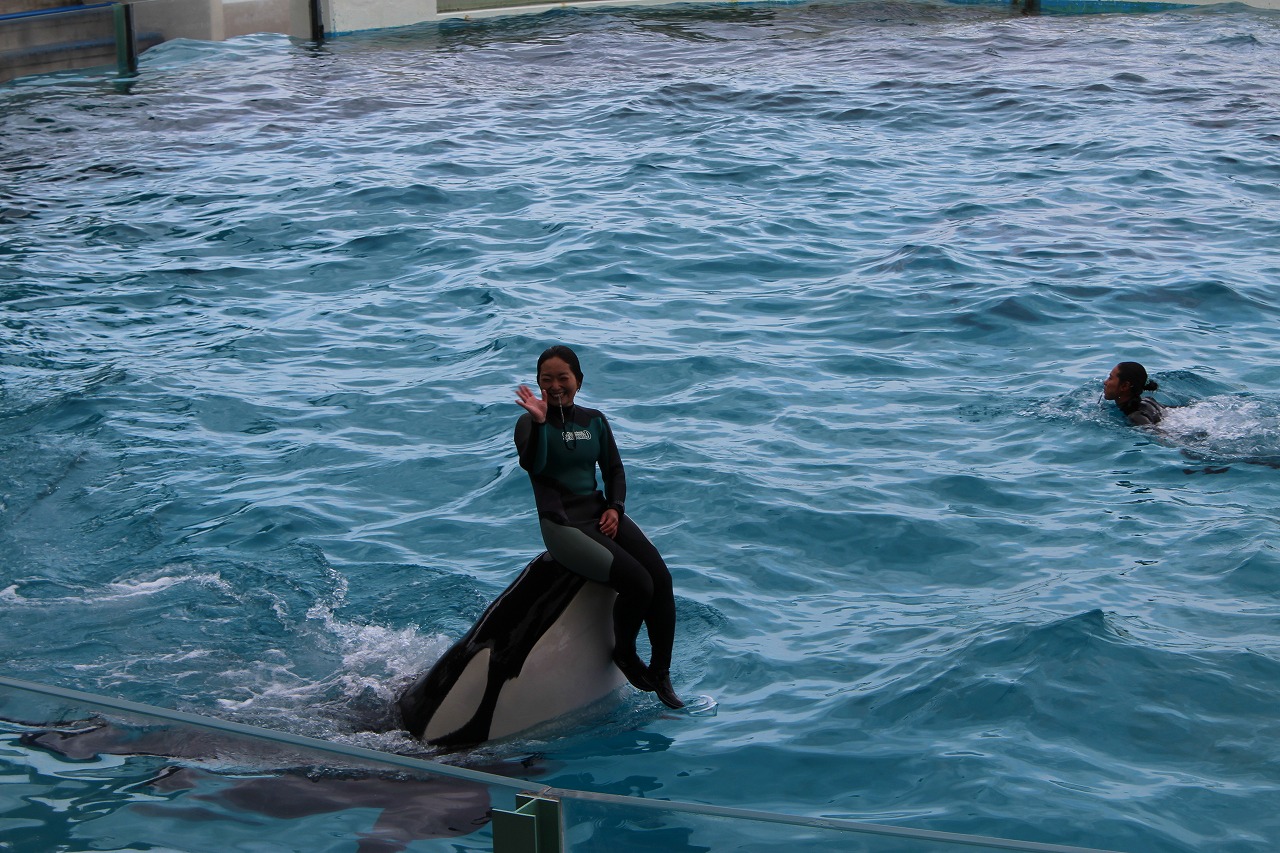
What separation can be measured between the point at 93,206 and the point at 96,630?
30.7 ft

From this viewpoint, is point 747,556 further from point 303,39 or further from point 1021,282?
point 303,39

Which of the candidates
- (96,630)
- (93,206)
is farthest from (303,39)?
(96,630)

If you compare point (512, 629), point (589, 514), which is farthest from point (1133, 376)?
point (512, 629)

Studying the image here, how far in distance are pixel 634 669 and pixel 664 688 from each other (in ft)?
0.68

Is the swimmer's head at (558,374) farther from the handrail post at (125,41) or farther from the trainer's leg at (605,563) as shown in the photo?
the handrail post at (125,41)

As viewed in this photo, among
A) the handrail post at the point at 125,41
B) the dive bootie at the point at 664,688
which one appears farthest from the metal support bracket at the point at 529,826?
the handrail post at the point at 125,41

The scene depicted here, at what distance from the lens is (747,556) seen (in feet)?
24.1

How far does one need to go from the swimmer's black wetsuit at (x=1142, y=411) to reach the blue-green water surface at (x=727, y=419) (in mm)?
105

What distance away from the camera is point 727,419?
9242 millimetres

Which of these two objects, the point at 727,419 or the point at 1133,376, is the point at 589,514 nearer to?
the point at 727,419

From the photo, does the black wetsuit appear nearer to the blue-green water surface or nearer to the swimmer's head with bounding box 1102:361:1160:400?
the blue-green water surface

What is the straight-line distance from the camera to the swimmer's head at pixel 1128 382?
346 inches

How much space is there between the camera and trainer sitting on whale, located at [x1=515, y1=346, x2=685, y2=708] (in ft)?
16.1

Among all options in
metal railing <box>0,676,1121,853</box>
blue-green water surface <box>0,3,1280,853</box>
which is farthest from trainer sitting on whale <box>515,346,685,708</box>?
metal railing <box>0,676,1121,853</box>
